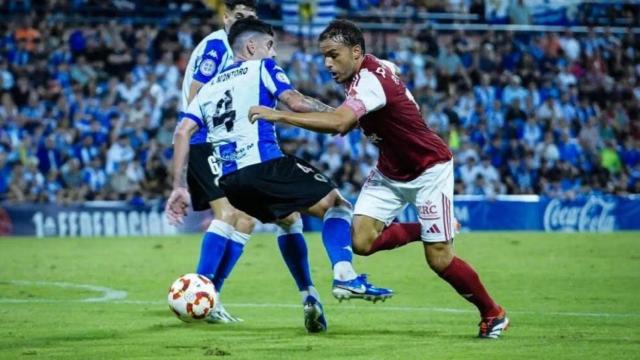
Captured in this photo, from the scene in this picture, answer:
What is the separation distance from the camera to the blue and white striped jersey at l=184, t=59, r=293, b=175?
9414mm

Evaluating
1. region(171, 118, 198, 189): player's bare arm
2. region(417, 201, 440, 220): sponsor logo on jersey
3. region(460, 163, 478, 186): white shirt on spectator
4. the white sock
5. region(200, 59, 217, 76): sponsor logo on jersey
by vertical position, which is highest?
region(200, 59, 217, 76): sponsor logo on jersey

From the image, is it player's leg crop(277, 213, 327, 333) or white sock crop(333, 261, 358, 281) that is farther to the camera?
player's leg crop(277, 213, 327, 333)

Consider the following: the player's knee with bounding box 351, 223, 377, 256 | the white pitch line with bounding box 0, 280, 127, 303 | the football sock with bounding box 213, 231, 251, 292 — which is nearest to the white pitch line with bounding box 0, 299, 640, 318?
the white pitch line with bounding box 0, 280, 127, 303

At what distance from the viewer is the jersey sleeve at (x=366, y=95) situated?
8.74 meters

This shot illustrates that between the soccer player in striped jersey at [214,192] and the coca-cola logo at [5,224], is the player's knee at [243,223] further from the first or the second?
the coca-cola logo at [5,224]

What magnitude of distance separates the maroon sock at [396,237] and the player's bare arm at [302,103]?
1.14 meters

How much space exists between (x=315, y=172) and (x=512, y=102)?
19.8 meters

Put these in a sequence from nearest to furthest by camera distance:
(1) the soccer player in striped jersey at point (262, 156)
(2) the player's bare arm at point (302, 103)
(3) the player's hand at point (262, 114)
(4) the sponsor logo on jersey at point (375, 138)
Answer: (3) the player's hand at point (262, 114) → (2) the player's bare arm at point (302, 103) → (1) the soccer player in striped jersey at point (262, 156) → (4) the sponsor logo on jersey at point (375, 138)

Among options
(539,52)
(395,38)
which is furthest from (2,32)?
(539,52)

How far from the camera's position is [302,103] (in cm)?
895

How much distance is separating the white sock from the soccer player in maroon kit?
45 centimetres

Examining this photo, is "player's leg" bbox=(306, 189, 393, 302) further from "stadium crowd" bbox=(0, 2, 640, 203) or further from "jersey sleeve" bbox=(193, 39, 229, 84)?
"stadium crowd" bbox=(0, 2, 640, 203)

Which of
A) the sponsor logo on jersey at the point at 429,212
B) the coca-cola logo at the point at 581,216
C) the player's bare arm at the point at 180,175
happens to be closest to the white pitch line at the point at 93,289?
the player's bare arm at the point at 180,175

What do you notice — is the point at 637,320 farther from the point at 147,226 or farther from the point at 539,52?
the point at 539,52
